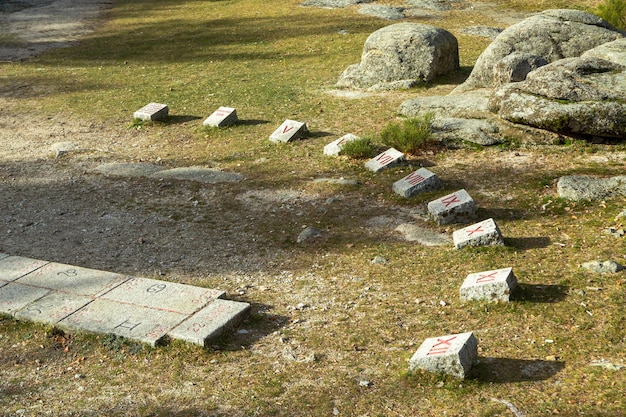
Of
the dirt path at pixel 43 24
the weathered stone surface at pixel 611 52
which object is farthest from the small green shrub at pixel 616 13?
the dirt path at pixel 43 24

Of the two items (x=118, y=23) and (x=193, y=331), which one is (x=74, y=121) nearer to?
(x=193, y=331)

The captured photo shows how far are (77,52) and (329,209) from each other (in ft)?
34.6

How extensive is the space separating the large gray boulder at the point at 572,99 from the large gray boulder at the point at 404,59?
268cm

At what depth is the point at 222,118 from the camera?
10789mm

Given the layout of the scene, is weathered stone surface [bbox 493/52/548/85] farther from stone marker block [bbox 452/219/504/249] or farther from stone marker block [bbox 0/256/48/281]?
stone marker block [bbox 0/256/48/281]

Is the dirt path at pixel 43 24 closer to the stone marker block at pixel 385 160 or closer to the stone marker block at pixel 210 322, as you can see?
the stone marker block at pixel 385 160

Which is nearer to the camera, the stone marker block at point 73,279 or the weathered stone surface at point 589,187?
the stone marker block at point 73,279

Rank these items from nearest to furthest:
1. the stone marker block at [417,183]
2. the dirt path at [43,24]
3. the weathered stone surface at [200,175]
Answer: the stone marker block at [417,183]
the weathered stone surface at [200,175]
the dirt path at [43,24]

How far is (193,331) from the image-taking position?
5.44m

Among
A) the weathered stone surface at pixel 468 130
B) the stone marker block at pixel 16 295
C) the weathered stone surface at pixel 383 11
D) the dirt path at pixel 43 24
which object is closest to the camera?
the stone marker block at pixel 16 295

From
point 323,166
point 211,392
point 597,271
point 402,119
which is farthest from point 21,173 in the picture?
point 597,271

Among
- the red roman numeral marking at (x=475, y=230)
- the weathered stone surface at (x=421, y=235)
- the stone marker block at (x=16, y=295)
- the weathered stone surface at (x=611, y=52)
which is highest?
the weathered stone surface at (x=611, y=52)

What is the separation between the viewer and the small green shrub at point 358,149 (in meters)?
9.08

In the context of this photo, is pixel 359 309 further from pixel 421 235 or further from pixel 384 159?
pixel 384 159
